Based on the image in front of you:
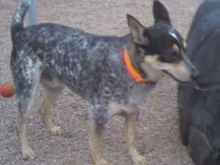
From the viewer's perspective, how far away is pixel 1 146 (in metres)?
5.18

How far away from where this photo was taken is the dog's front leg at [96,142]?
181 inches

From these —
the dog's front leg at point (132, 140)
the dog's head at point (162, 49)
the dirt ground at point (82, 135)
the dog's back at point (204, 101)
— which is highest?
the dog's head at point (162, 49)

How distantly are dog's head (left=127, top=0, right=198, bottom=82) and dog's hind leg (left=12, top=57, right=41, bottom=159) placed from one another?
105 cm

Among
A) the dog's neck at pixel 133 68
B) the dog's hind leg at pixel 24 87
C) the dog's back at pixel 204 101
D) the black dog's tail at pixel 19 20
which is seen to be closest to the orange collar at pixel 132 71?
the dog's neck at pixel 133 68

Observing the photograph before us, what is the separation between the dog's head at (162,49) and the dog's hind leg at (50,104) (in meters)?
1.21

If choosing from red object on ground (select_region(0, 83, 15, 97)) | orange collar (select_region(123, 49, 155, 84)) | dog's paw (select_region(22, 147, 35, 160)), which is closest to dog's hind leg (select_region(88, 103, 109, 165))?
orange collar (select_region(123, 49, 155, 84))

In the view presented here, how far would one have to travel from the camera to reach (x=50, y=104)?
17.3 ft

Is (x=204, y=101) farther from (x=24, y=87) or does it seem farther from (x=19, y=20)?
(x=19, y=20)

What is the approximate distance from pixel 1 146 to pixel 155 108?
5.01 ft

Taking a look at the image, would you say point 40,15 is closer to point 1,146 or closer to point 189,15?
point 189,15

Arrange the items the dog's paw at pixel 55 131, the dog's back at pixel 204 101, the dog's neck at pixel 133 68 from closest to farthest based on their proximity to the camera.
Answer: the dog's neck at pixel 133 68
the dog's back at pixel 204 101
the dog's paw at pixel 55 131

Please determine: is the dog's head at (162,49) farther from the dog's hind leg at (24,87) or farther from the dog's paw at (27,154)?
the dog's paw at (27,154)

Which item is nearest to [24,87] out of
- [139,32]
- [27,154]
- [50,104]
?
[50,104]

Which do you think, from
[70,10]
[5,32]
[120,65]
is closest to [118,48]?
[120,65]
